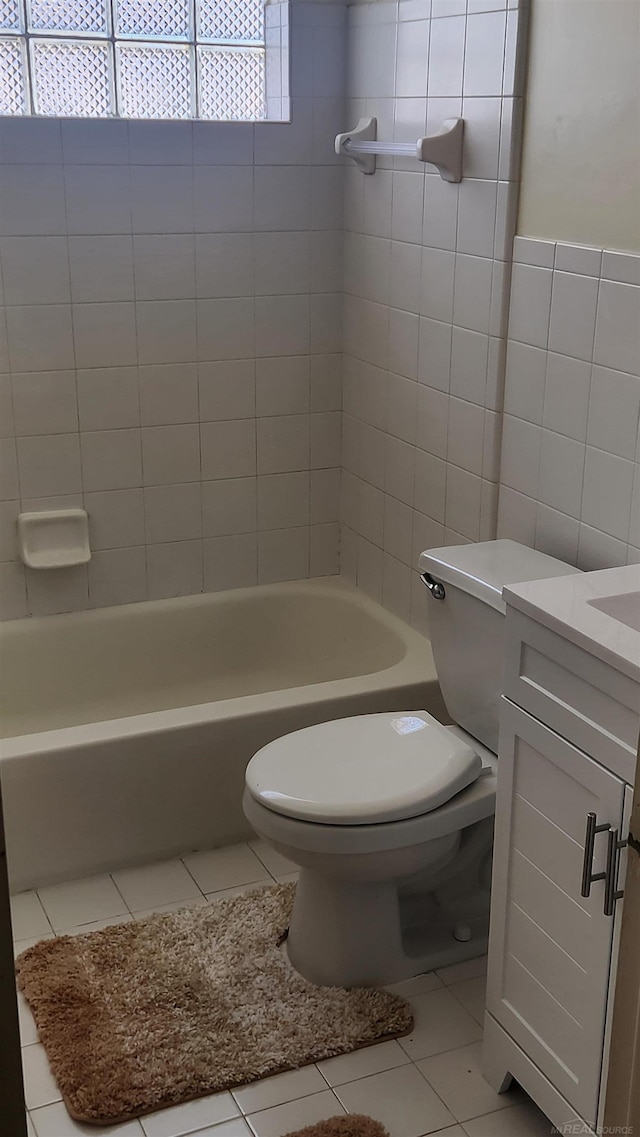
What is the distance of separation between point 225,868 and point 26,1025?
2.00ft

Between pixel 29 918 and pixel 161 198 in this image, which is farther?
pixel 161 198

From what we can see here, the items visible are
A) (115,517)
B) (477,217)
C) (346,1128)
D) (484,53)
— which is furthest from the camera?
(115,517)

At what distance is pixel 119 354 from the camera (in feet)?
9.40

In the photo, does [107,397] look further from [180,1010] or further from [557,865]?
[557,865]

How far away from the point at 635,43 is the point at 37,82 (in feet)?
4.90

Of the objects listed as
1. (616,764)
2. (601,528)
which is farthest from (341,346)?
(616,764)

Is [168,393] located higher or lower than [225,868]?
higher

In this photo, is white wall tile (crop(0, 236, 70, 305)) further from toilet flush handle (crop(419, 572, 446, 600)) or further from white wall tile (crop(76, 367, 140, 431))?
toilet flush handle (crop(419, 572, 446, 600))

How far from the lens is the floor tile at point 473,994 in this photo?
212cm

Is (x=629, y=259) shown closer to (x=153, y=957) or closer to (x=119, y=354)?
(x=119, y=354)

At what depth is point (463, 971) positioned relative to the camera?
2229mm

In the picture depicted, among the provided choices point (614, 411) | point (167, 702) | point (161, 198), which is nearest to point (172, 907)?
point (167, 702)

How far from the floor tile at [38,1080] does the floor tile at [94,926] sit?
12.5 inches

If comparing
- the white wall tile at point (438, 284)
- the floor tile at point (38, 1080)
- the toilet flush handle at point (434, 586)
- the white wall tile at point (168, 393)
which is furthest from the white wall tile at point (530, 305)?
the floor tile at point (38, 1080)
